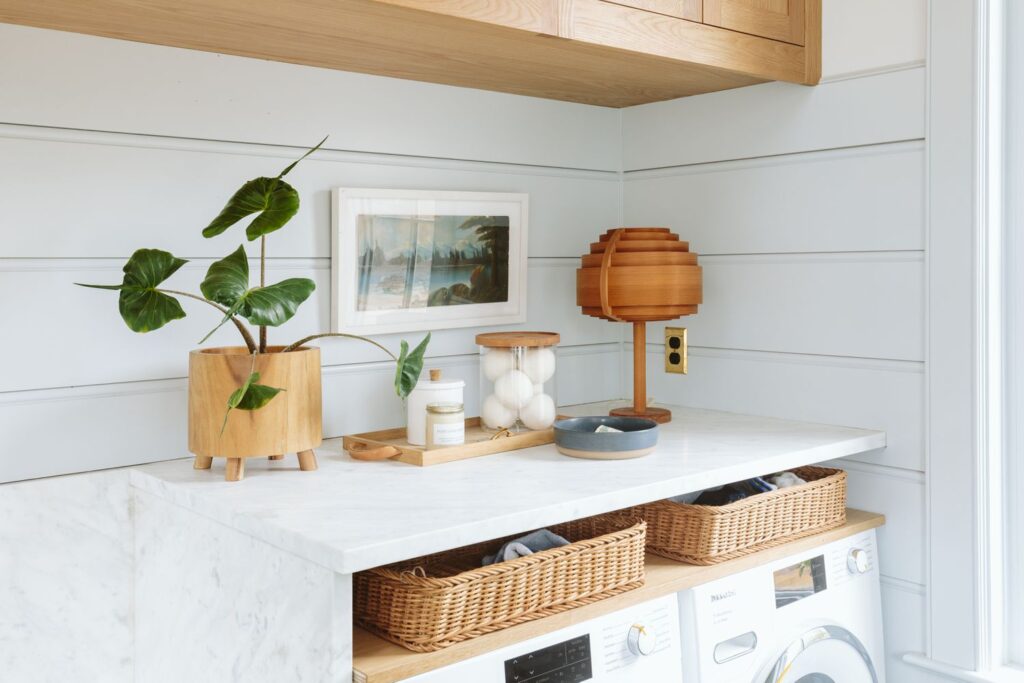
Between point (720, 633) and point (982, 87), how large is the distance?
1.11 metres

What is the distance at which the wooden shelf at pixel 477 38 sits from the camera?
1423 millimetres

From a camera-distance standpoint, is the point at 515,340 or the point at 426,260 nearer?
the point at 515,340

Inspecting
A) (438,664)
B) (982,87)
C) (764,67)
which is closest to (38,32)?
(438,664)

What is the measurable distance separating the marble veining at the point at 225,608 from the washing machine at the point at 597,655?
0.15m

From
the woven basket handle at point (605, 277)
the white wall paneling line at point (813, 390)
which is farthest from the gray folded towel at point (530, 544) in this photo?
the white wall paneling line at point (813, 390)

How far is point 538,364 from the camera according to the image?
1865mm

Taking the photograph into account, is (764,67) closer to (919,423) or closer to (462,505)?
(919,423)

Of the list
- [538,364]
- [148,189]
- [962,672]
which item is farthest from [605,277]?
[962,672]

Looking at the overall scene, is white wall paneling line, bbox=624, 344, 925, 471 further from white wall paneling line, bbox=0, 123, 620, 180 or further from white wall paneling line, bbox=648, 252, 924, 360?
white wall paneling line, bbox=0, 123, 620, 180

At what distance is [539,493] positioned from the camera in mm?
1440

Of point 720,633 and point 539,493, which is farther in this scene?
point 720,633

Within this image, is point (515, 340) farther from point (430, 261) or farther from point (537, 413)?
point (430, 261)

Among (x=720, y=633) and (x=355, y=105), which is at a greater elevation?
(x=355, y=105)

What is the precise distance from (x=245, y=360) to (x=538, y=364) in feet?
2.04
